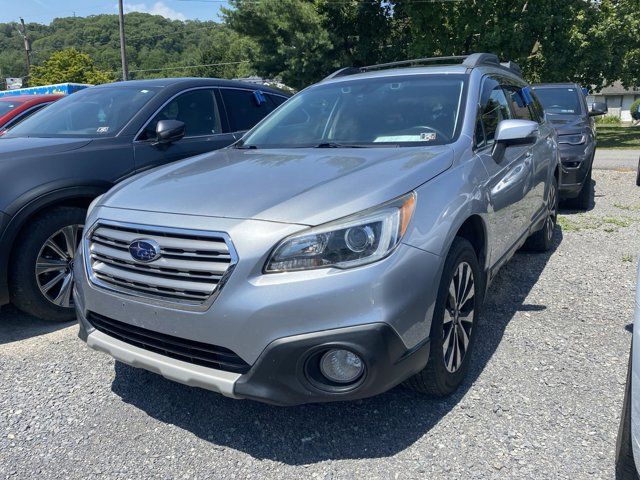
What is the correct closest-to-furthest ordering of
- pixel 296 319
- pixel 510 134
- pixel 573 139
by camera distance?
pixel 296 319, pixel 510 134, pixel 573 139

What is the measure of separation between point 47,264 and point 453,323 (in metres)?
2.81

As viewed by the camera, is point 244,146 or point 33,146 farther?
point 33,146

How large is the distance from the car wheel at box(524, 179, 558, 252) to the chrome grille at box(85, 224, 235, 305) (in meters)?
3.85

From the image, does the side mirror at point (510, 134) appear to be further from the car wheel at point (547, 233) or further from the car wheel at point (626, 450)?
the car wheel at point (547, 233)

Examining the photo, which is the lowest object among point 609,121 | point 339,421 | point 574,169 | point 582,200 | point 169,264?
point 609,121

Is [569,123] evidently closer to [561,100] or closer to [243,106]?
[561,100]

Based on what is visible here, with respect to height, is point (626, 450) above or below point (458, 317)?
below

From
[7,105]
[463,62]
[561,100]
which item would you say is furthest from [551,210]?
[7,105]

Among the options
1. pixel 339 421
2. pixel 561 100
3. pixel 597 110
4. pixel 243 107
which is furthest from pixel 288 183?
pixel 597 110

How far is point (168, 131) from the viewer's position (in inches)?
174

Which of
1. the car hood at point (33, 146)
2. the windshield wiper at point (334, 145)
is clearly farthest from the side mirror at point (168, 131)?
the windshield wiper at point (334, 145)

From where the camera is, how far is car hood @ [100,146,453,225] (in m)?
2.38

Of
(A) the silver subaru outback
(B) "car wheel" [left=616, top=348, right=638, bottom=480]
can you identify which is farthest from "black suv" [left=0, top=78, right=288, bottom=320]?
(B) "car wheel" [left=616, top=348, right=638, bottom=480]

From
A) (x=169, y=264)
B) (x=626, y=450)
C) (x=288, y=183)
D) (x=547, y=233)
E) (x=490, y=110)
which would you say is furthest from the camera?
(x=547, y=233)
